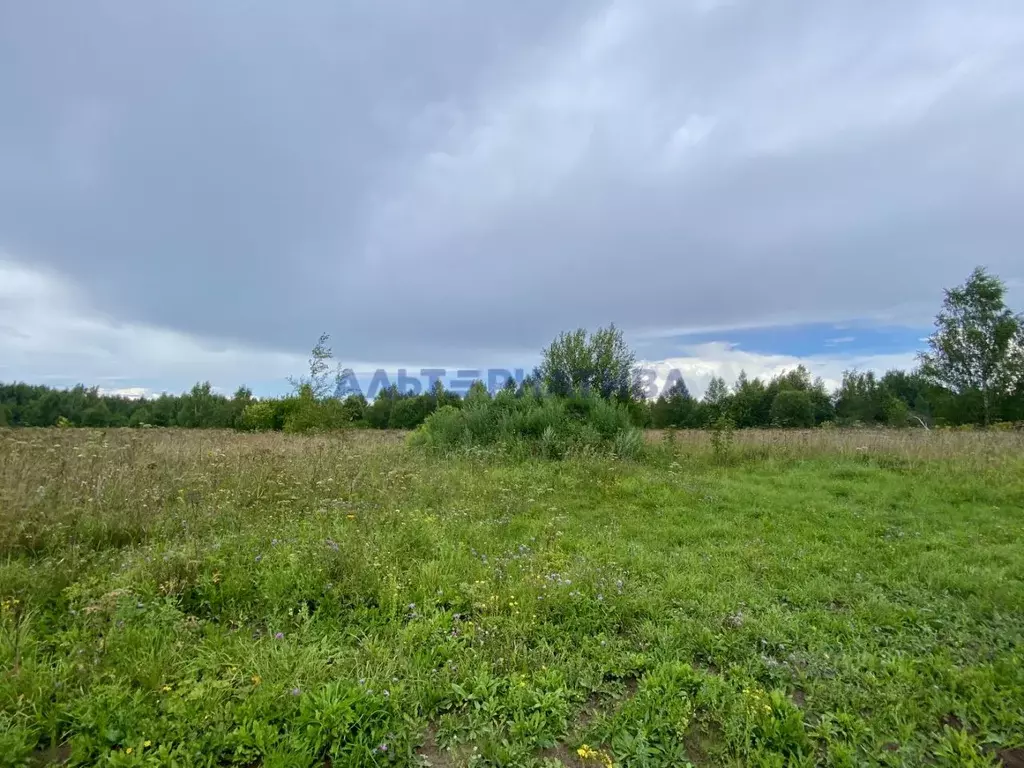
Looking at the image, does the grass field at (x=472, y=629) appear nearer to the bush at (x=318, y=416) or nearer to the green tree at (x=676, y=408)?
the bush at (x=318, y=416)

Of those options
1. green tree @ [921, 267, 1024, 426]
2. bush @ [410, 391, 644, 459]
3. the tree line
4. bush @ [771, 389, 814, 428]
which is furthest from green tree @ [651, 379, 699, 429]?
bush @ [410, 391, 644, 459]

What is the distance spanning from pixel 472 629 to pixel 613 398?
999cm

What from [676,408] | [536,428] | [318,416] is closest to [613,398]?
[536,428]

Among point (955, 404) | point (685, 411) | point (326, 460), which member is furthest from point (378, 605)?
point (685, 411)

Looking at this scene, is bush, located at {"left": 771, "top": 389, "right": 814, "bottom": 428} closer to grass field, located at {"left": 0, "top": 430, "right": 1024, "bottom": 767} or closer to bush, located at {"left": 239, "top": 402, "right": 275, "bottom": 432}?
grass field, located at {"left": 0, "top": 430, "right": 1024, "bottom": 767}

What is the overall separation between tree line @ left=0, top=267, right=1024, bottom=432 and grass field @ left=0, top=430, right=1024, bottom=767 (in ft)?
22.5

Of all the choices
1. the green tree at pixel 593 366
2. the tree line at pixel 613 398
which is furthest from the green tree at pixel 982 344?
the green tree at pixel 593 366

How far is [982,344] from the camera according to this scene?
23875 mm

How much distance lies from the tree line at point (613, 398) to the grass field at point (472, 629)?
685 centimetres

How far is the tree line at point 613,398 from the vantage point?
15586mm

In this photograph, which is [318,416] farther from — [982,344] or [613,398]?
[982,344]

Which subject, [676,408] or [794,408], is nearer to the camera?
[794,408]

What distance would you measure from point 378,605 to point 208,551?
1.44 m

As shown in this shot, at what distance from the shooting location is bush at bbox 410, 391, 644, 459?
10188mm
